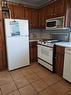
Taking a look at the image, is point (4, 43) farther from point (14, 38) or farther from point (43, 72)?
point (43, 72)

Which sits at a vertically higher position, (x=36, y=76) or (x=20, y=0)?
(x=20, y=0)

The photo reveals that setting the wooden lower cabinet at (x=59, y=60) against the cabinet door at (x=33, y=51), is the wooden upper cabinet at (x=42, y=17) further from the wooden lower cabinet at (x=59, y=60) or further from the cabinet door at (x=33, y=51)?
the wooden lower cabinet at (x=59, y=60)

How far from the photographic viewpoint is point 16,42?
2.85 meters

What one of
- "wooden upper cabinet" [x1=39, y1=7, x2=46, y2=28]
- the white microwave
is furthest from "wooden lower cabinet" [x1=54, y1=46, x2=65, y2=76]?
"wooden upper cabinet" [x1=39, y1=7, x2=46, y2=28]

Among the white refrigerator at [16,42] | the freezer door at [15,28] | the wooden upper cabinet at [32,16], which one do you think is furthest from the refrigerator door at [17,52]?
the wooden upper cabinet at [32,16]

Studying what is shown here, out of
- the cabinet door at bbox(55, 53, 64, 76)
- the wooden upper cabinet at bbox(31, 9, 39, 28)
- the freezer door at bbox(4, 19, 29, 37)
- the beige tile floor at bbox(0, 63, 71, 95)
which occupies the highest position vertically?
the wooden upper cabinet at bbox(31, 9, 39, 28)

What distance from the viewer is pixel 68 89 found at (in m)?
2.02

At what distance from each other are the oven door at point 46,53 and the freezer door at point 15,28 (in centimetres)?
76

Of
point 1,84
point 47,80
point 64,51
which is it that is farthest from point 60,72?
point 1,84

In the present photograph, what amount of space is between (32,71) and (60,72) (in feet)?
2.99

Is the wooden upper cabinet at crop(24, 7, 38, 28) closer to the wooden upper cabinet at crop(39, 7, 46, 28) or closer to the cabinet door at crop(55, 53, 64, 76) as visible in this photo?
the wooden upper cabinet at crop(39, 7, 46, 28)

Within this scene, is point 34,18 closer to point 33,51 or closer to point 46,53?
point 33,51

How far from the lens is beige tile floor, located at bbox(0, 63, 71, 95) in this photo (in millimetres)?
1958

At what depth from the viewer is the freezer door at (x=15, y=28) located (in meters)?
2.65
